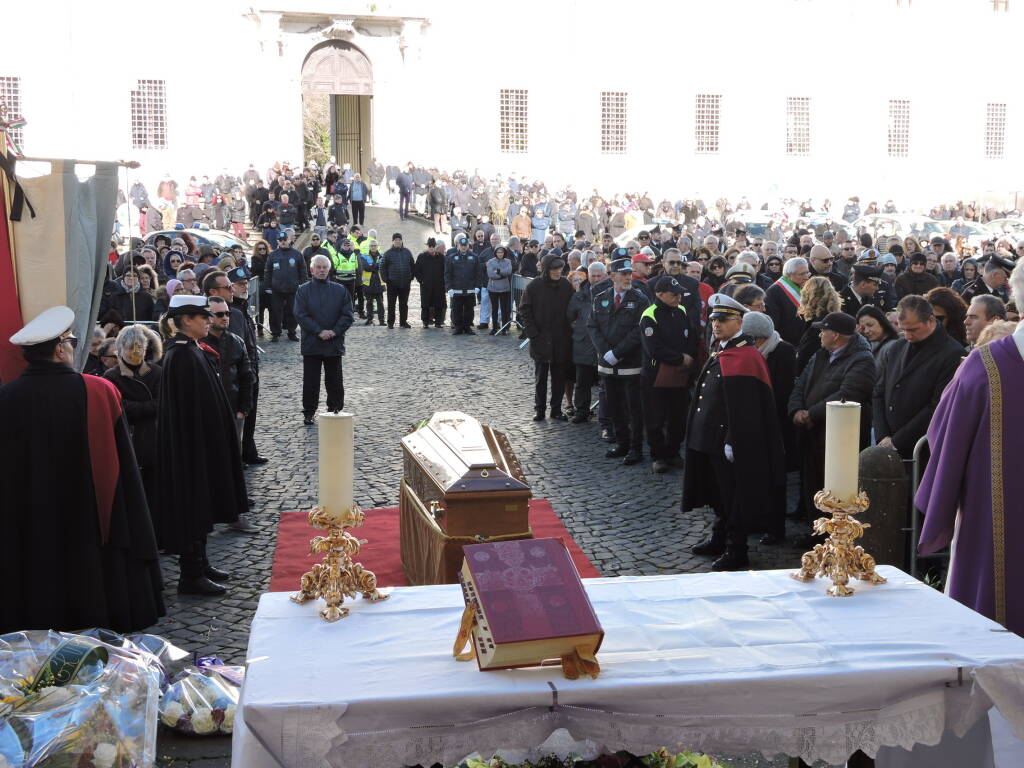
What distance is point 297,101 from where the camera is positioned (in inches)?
1606

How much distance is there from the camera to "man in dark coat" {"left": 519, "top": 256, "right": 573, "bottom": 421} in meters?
12.0

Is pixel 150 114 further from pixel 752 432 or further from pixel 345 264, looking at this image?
pixel 752 432

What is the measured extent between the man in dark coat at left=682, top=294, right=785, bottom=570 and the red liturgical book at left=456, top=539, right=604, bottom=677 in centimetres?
405

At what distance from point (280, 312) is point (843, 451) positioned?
641 inches

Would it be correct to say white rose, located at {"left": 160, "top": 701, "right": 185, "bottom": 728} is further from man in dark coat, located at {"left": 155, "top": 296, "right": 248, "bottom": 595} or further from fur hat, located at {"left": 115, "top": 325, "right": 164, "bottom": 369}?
fur hat, located at {"left": 115, "top": 325, "right": 164, "bottom": 369}

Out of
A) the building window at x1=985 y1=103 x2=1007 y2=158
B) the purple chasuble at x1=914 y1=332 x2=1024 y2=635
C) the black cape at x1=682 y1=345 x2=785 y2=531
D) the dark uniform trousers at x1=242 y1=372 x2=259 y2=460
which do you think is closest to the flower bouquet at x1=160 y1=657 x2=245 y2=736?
the purple chasuble at x1=914 y1=332 x2=1024 y2=635

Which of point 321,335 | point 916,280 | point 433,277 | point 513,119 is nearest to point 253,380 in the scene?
point 321,335

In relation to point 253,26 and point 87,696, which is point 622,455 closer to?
point 87,696

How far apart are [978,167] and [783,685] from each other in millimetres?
49693

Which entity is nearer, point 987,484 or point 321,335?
point 987,484

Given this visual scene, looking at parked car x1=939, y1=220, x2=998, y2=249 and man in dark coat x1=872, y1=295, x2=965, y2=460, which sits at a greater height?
parked car x1=939, y1=220, x2=998, y2=249

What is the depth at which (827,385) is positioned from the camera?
7.71 metres

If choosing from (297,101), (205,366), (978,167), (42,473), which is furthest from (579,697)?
(978,167)

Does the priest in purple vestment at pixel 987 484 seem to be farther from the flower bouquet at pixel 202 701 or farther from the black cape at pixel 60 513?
the black cape at pixel 60 513
